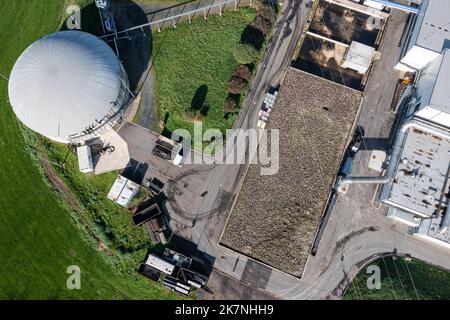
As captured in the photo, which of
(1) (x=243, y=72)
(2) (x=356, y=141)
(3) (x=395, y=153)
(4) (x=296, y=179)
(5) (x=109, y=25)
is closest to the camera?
(3) (x=395, y=153)

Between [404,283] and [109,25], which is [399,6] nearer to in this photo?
[404,283]

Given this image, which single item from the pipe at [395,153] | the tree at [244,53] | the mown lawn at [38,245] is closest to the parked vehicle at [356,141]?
the pipe at [395,153]

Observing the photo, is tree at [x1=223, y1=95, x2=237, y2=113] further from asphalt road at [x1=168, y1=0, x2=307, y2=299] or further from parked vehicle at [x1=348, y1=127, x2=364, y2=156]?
parked vehicle at [x1=348, y1=127, x2=364, y2=156]

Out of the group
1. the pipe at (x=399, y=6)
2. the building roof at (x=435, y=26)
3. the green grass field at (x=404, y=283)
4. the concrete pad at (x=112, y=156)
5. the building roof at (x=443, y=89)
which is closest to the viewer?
the building roof at (x=443, y=89)

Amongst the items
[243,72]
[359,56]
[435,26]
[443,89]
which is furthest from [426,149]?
[243,72]

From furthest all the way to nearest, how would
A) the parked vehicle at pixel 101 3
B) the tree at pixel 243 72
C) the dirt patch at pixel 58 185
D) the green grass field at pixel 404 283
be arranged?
the parked vehicle at pixel 101 3 → the tree at pixel 243 72 → the dirt patch at pixel 58 185 → the green grass field at pixel 404 283

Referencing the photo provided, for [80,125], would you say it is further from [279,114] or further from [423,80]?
[423,80]

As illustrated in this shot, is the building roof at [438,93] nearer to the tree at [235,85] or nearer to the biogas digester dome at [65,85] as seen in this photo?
the tree at [235,85]

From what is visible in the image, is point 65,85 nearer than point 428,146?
Yes

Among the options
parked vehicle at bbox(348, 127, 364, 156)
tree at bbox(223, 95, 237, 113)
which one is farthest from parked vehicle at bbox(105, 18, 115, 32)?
parked vehicle at bbox(348, 127, 364, 156)
